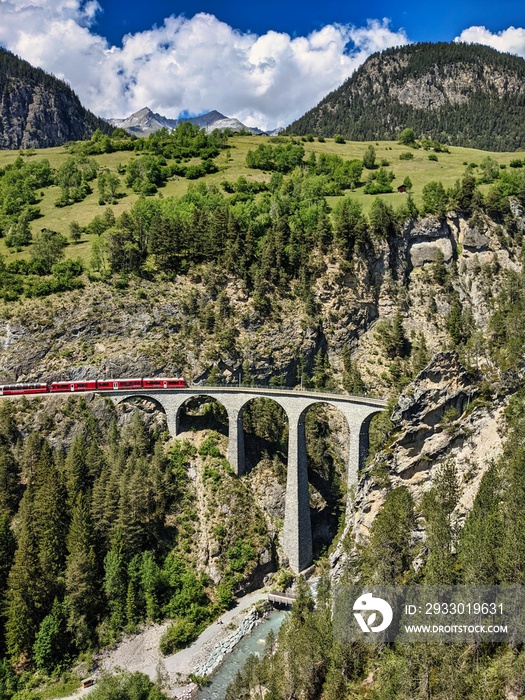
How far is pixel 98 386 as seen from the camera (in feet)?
228

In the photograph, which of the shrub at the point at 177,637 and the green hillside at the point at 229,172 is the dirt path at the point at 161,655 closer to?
the shrub at the point at 177,637

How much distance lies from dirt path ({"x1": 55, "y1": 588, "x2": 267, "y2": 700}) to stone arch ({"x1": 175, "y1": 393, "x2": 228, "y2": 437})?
23644 mm

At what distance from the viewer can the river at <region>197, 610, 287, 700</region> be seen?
155 ft

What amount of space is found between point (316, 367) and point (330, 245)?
22.8m

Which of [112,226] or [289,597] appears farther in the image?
[112,226]

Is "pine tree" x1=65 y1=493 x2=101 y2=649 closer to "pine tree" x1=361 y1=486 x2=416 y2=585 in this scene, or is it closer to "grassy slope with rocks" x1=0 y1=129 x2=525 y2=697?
"grassy slope with rocks" x1=0 y1=129 x2=525 y2=697

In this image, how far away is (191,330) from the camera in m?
77.9

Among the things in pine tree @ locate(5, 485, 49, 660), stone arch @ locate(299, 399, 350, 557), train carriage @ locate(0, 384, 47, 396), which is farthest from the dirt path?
train carriage @ locate(0, 384, 47, 396)

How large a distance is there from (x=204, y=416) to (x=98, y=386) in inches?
591

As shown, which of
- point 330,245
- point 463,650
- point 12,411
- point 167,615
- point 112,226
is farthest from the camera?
point 112,226

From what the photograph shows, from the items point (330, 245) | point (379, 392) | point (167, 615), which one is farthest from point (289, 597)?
point (330, 245)

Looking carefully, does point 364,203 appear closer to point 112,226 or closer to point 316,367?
point 316,367

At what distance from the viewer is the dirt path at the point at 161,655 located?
48.8 meters

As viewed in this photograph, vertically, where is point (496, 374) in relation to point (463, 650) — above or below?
above
